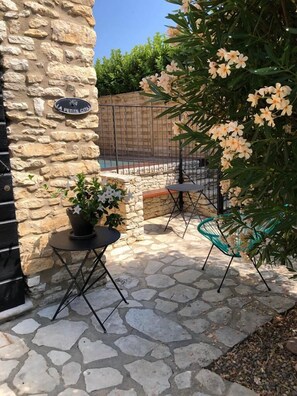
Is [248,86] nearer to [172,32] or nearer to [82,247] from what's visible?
[172,32]

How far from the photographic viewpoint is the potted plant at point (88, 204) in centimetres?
271

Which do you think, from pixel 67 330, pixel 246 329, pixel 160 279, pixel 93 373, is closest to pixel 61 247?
pixel 67 330

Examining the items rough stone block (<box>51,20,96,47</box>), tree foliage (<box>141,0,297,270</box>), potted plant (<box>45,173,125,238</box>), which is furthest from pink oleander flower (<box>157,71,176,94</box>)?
rough stone block (<box>51,20,96,47</box>)

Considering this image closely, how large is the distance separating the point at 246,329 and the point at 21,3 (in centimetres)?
308

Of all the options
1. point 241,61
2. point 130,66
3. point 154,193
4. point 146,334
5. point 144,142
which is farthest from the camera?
point 130,66

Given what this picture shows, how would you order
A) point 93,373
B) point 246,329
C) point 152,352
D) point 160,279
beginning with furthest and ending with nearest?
point 160,279 → point 246,329 → point 152,352 → point 93,373

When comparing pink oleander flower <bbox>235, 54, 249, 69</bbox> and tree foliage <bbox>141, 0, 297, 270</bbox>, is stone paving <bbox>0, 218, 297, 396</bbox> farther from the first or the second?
pink oleander flower <bbox>235, 54, 249, 69</bbox>

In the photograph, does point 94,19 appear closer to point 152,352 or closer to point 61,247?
point 61,247

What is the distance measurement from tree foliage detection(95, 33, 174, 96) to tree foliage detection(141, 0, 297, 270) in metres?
8.63

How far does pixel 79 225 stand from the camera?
274cm

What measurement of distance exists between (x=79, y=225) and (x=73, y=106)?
1067 mm

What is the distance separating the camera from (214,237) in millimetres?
3111

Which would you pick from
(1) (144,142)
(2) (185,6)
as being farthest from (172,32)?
(1) (144,142)

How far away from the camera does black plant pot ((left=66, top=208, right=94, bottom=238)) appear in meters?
2.72
